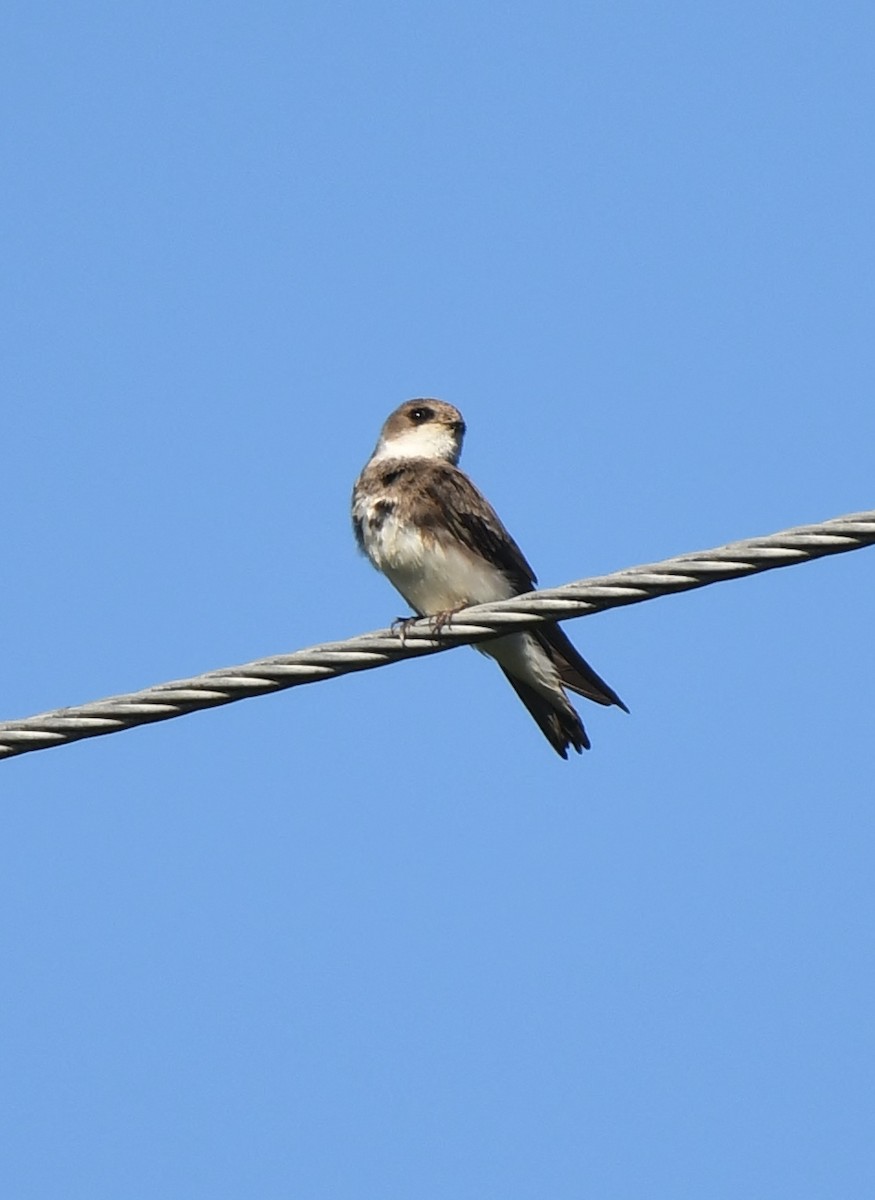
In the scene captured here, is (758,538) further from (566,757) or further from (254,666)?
(566,757)

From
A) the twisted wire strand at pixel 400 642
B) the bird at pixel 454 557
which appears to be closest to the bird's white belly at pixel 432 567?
the bird at pixel 454 557

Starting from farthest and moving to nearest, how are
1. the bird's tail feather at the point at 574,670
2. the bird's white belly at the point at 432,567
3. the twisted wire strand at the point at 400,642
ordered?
the bird's white belly at the point at 432,567
the bird's tail feather at the point at 574,670
the twisted wire strand at the point at 400,642

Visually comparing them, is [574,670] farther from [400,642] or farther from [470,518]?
[400,642]

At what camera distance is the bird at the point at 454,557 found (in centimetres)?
765

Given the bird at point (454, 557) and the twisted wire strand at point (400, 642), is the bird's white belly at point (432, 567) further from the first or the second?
the twisted wire strand at point (400, 642)

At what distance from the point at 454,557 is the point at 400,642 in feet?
8.81

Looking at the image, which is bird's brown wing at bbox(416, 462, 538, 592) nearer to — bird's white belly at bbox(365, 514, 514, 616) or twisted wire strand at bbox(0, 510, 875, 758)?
bird's white belly at bbox(365, 514, 514, 616)

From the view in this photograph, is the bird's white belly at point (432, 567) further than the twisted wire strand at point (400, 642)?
Yes

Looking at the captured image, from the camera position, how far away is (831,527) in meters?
4.52

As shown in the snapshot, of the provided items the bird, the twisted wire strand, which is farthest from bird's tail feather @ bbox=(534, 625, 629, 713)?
the twisted wire strand

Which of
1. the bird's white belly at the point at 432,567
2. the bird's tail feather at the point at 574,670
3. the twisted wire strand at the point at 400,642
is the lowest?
the twisted wire strand at the point at 400,642

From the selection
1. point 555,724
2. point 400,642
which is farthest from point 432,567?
point 400,642

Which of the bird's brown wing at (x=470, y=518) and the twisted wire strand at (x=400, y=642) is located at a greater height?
the bird's brown wing at (x=470, y=518)

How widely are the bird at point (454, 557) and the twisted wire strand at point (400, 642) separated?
2.50 metres
